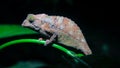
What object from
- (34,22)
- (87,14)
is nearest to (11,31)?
(34,22)

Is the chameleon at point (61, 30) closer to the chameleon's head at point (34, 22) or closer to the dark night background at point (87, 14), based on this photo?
the chameleon's head at point (34, 22)

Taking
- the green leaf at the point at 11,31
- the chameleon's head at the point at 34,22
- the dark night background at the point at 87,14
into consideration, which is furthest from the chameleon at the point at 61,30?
the dark night background at the point at 87,14

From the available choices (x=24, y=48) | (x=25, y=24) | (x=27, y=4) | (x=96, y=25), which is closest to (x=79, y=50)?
(x=25, y=24)

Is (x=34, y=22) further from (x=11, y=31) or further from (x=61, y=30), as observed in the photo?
(x=11, y=31)

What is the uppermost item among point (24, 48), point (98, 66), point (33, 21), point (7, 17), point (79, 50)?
point (7, 17)

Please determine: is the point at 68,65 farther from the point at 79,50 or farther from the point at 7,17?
the point at 7,17

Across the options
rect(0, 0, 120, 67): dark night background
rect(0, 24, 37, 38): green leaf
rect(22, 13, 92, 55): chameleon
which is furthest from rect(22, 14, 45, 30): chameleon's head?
rect(0, 0, 120, 67): dark night background
